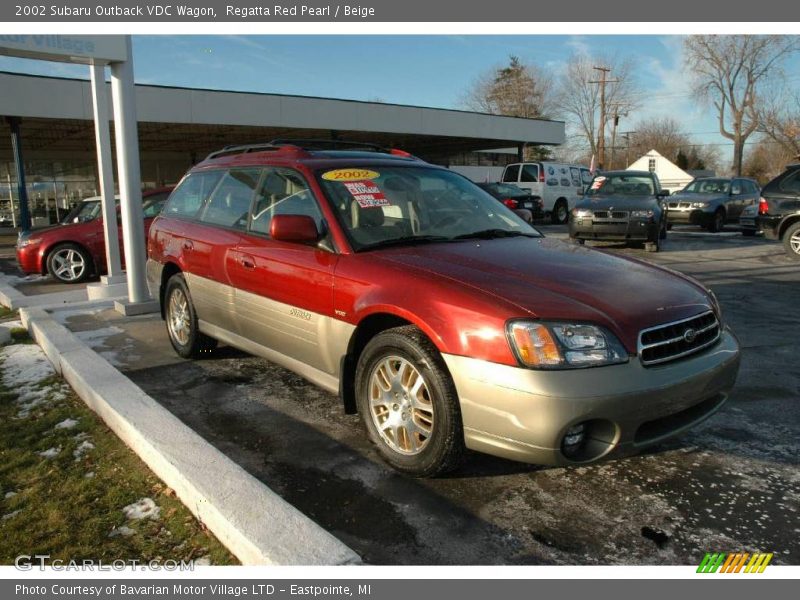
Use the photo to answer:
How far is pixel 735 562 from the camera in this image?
2.48 metres

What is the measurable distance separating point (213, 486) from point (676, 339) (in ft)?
7.37

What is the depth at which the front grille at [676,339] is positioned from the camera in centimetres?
285

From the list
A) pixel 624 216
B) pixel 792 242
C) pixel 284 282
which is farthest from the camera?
pixel 624 216

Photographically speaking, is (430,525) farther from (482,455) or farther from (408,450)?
(482,455)

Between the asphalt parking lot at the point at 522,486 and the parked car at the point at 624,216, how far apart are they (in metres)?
7.75

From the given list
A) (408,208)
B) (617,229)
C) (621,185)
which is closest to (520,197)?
(621,185)

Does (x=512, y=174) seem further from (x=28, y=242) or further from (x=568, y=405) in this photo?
(x=568, y=405)

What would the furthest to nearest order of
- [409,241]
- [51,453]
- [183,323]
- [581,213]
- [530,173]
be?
[530,173], [581,213], [183,323], [409,241], [51,453]

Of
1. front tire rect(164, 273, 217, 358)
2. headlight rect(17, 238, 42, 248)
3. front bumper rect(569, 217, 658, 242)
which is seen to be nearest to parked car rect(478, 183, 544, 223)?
front bumper rect(569, 217, 658, 242)

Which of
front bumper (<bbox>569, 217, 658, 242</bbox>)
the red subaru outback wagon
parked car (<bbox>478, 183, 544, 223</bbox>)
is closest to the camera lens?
the red subaru outback wagon

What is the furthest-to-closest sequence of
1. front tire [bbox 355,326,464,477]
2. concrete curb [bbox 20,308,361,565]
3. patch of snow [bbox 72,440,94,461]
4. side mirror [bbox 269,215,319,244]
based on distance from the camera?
side mirror [bbox 269,215,319,244] < patch of snow [bbox 72,440,94,461] < front tire [bbox 355,326,464,477] < concrete curb [bbox 20,308,361,565]

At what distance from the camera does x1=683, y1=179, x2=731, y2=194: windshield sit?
61.4 ft

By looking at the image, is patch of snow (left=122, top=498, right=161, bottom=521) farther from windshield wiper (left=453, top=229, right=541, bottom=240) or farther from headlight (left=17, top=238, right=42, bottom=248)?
headlight (left=17, top=238, right=42, bottom=248)

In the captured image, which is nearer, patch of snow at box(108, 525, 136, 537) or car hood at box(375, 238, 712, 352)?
patch of snow at box(108, 525, 136, 537)
